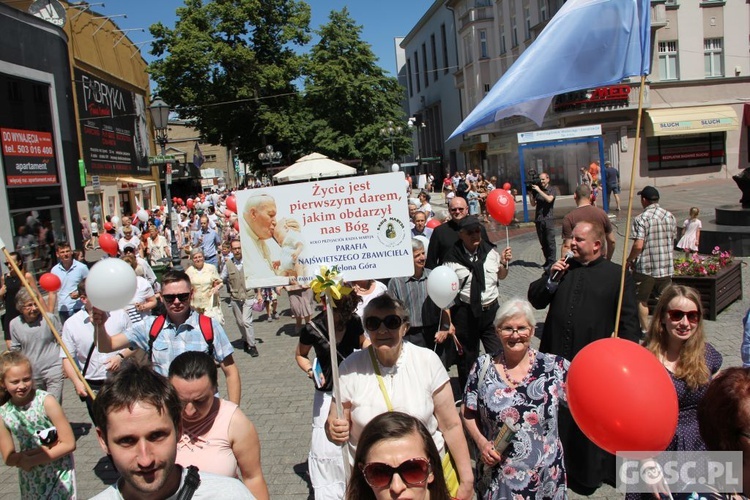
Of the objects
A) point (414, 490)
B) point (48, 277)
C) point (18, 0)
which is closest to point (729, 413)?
point (414, 490)

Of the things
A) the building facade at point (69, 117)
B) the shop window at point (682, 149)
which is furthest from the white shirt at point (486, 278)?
the shop window at point (682, 149)

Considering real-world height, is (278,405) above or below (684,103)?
below

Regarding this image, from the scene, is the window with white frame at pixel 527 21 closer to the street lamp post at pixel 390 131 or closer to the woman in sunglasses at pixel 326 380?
the street lamp post at pixel 390 131

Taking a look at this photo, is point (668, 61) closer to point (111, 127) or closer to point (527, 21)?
point (527, 21)

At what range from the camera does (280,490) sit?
4.95 metres

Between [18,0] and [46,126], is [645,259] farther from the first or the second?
[18,0]

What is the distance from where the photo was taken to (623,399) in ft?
8.20

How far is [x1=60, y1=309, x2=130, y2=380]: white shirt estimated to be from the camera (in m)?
5.61

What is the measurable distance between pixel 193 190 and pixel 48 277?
50.7m

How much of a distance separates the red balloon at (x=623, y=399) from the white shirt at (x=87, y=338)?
14.2ft

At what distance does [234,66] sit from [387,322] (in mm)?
40616

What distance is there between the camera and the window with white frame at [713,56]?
104 ft

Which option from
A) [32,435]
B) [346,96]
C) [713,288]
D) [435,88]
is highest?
[435,88]

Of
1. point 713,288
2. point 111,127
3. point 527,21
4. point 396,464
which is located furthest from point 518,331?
point 527,21
